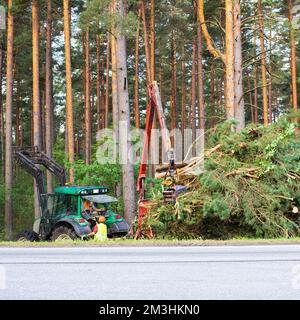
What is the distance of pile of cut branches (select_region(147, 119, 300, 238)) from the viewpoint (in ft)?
52.9

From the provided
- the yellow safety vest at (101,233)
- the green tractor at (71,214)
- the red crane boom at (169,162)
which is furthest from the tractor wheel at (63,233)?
the red crane boom at (169,162)

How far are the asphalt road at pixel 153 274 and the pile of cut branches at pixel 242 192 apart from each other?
15.8 ft

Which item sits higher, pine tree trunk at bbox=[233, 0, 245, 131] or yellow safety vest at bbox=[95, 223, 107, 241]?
pine tree trunk at bbox=[233, 0, 245, 131]

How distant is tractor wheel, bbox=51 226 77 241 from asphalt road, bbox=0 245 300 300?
6252 mm

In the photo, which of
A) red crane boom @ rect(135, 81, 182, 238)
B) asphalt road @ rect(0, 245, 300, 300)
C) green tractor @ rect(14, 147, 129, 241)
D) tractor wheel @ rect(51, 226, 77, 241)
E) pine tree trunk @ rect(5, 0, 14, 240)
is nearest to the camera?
asphalt road @ rect(0, 245, 300, 300)

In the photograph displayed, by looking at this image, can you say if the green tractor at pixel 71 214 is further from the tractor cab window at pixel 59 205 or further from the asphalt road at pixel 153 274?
the asphalt road at pixel 153 274

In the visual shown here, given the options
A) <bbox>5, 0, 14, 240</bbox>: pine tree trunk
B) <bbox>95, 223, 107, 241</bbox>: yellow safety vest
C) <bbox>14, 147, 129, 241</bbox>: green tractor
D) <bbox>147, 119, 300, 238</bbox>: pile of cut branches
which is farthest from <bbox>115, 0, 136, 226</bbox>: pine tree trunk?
<bbox>5, 0, 14, 240</bbox>: pine tree trunk

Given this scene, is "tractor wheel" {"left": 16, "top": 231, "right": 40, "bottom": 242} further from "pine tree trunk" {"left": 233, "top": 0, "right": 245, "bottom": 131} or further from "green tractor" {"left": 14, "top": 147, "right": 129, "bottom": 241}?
"pine tree trunk" {"left": 233, "top": 0, "right": 245, "bottom": 131}

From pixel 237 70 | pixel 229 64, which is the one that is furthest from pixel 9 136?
pixel 237 70

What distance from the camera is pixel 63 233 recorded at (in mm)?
18125

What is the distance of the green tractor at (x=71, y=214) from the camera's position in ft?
58.3
